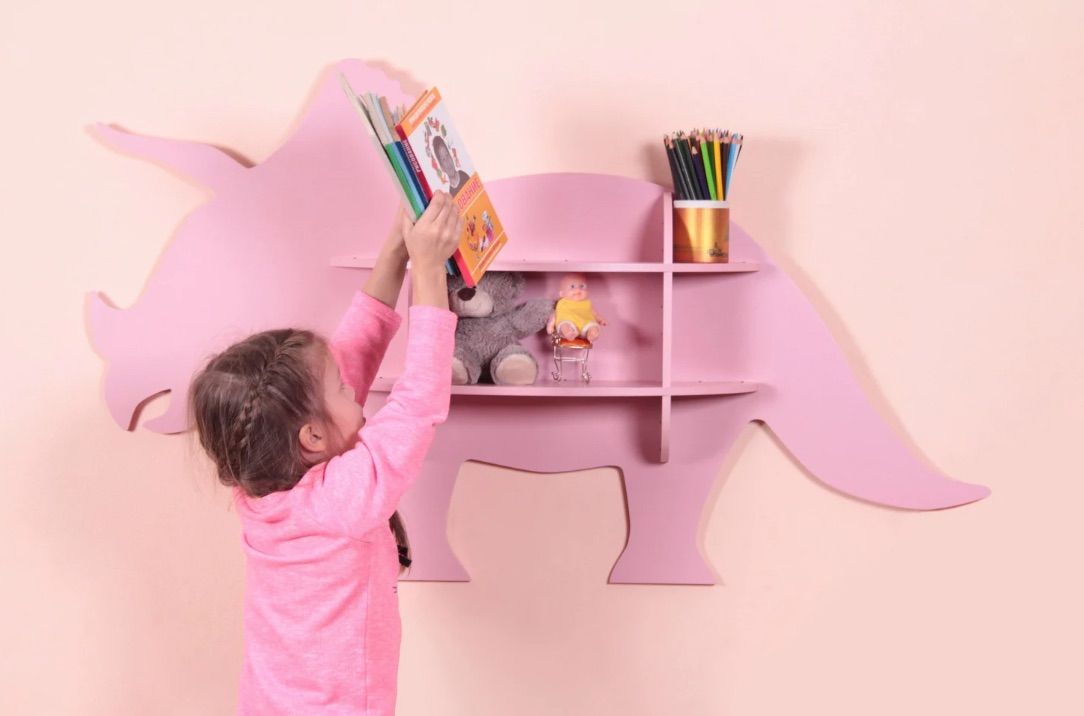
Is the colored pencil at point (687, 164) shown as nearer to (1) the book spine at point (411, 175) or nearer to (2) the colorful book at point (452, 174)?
(2) the colorful book at point (452, 174)

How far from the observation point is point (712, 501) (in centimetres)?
138

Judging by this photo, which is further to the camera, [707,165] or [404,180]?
[707,165]

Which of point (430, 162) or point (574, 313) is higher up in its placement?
point (430, 162)

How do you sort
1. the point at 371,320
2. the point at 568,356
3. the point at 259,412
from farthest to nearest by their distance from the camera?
1. the point at 568,356
2. the point at 371,320
3. the point at 259,412

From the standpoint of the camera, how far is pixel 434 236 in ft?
3.42

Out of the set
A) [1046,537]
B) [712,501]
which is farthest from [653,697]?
[1046,537]

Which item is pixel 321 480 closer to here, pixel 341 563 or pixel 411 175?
pixel 341 563

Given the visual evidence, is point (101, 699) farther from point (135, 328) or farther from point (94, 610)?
point (135, 328)

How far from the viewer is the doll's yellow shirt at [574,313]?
1276 mm

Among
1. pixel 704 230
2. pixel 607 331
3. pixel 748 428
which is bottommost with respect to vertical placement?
pixel 748 428

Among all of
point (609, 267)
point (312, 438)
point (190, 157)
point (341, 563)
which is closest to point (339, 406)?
point (312, 438)

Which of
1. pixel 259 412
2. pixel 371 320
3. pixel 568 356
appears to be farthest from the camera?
pixel 568 356

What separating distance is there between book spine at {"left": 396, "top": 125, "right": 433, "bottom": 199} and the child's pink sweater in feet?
0.40

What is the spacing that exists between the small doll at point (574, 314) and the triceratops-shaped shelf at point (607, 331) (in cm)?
4
